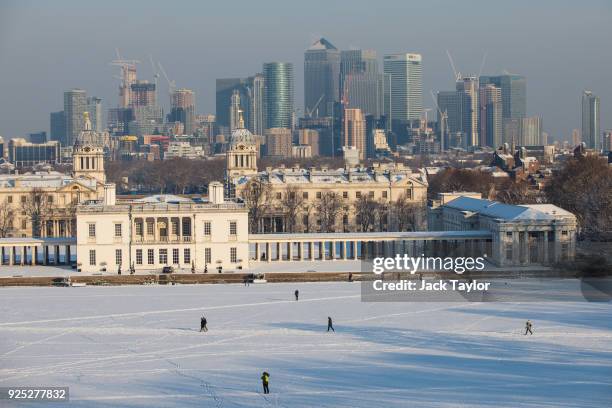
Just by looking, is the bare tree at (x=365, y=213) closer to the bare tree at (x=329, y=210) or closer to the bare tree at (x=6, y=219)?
the bare tree at (x=329, y=210)

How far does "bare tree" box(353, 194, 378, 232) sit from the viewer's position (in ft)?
273

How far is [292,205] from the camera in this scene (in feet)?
276

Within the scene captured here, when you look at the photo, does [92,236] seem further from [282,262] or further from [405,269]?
[405,269]

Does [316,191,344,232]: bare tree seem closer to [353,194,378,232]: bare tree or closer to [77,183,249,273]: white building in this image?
[353,194,378,232]: bare tree

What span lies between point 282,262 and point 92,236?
29.9 ft

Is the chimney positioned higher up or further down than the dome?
further down

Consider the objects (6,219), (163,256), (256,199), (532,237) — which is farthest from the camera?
(256,199)

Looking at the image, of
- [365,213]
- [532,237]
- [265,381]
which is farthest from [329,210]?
[265,381]

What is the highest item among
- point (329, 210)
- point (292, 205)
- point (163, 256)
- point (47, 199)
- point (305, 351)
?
point (47, 199)

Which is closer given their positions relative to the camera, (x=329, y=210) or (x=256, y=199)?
(x=329, y=210)

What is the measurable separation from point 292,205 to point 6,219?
16725mm

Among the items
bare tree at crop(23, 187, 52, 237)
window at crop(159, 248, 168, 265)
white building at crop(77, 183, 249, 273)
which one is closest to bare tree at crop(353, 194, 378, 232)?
bare tree at crop(23, 187, 52, 237)

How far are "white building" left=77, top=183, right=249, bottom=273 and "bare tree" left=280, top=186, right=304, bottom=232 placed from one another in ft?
57.0

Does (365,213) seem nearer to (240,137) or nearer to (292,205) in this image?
(292,205)
